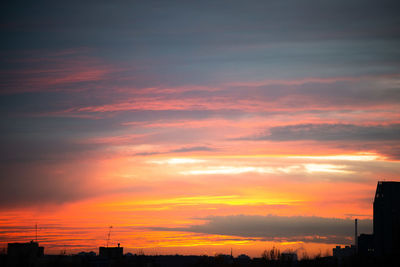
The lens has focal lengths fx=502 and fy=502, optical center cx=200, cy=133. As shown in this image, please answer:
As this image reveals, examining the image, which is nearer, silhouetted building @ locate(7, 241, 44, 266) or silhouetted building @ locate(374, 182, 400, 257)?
silhouetted building @ locate(7, 241, 44, 266)

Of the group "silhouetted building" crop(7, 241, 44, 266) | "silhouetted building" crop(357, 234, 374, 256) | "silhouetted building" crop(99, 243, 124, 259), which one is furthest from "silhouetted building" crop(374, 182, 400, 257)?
"silhouetted building" crop(7, 241, 44, 266)

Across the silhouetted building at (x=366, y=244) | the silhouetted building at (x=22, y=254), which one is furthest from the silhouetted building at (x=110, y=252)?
the silhouetted building at (x=366, y=244)

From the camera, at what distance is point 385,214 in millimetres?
133250

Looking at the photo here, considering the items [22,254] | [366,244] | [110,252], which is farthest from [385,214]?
[22,254]

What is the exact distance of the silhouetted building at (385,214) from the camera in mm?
129875

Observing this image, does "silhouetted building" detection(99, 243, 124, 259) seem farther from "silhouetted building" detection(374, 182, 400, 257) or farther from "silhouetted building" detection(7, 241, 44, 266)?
"silhouetted building" detection(374, 182, 400, 257)

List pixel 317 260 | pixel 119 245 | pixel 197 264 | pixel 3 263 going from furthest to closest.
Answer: pixel 119 245, pixel 197 264, pixel 317 260, pixel 3 263

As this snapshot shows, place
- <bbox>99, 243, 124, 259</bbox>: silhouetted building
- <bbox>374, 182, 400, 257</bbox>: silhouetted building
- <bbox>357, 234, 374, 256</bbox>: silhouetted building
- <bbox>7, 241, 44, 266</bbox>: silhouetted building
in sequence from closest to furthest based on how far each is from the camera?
<bbox>7, 241, 44, 266</bbox>: silhouetted building, <bbox>99, 243, 124, 259</bbox>: silhouetted building, <bbox>374, 182, 400, 257</bbox>: silhouetted building, <bbox>357, 234, 374, 256</bbox>: silhouetted building

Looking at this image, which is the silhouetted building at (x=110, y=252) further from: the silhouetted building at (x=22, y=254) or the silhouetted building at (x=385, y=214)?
the silhouetted building at (x=385, y=214)

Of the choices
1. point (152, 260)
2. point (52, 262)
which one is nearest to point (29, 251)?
point (52, 262)

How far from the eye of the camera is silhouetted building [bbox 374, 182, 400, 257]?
426 feet

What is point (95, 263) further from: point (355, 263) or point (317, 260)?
point (355, 263)

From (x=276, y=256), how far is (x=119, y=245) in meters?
41.0

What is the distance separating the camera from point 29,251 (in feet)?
306
